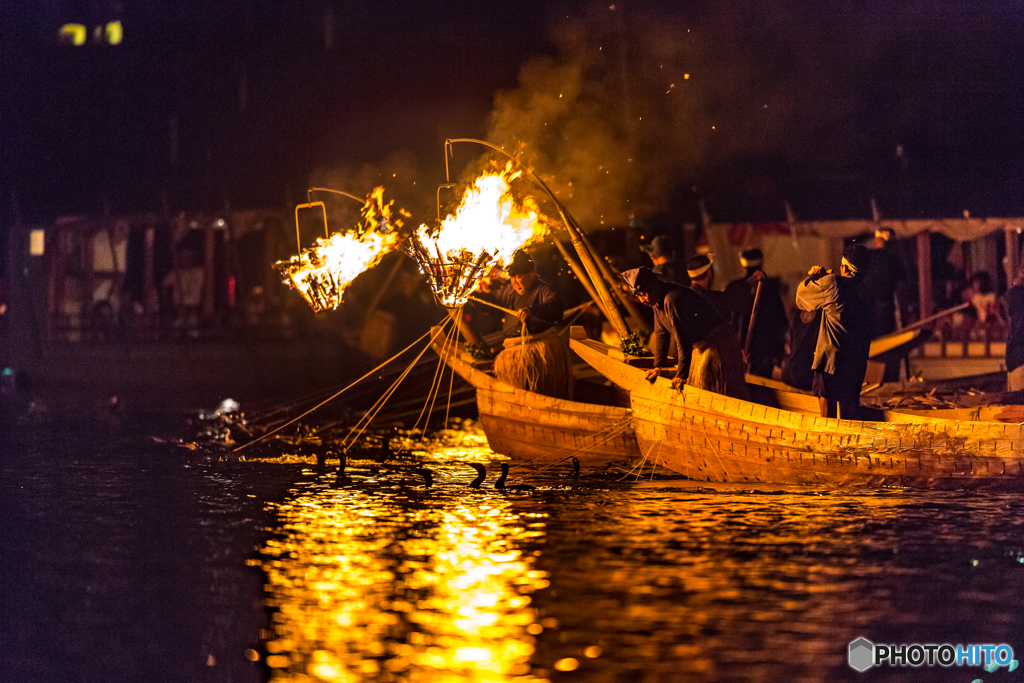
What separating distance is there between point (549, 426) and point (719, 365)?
1846 mm

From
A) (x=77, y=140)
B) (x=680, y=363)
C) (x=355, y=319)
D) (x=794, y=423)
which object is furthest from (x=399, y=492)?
(x=77, y=140)

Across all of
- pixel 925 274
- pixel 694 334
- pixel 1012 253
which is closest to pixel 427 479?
pixel 694 334

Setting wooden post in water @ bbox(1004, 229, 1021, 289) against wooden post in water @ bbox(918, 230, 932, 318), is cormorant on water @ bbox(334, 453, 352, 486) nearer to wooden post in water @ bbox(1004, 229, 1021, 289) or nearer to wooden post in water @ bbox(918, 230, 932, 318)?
wooden post in water @ bbox(918, 230, 932, 318)

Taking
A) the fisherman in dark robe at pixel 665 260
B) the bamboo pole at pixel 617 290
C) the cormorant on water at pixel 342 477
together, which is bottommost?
the cormorant on water at pixel 342 477

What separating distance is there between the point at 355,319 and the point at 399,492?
1353 centimetres

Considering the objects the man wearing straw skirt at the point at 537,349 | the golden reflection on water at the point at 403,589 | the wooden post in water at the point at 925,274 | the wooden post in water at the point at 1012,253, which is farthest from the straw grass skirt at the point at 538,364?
the wooden post in water at the point at 1012,253

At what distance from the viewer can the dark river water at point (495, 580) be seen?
5633 millimetres

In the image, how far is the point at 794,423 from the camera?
31.1 feet

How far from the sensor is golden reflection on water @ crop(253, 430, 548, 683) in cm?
555

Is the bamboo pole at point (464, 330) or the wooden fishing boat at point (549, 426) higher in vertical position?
the bamboo pole at point (464, 330)

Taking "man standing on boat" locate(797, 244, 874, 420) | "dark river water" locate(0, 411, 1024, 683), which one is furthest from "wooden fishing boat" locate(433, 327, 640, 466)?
"man standing on boat" locate(797, 244, 874, 420)

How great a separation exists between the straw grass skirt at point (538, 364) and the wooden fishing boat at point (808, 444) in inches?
47.2

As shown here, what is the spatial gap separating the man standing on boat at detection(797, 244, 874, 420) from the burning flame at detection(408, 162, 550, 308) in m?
2.79

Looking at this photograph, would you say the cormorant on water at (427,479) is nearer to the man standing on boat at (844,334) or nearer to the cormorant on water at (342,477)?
the cormorant on water at (342,477)
